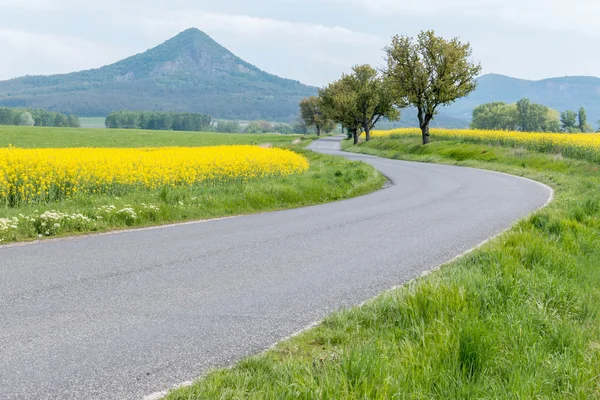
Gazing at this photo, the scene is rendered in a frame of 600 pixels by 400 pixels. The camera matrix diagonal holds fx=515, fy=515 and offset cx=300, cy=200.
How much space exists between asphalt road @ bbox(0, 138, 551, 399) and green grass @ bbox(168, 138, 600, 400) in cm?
55

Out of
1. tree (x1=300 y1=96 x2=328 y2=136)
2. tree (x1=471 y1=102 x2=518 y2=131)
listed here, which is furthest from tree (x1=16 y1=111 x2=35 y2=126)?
tree (x1=471 y1=102 x2=518 y2=131)

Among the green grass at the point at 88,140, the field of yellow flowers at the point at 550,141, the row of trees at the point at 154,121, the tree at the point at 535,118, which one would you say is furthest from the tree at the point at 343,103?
the row of trees at the point at 154,121

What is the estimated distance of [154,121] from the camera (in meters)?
186

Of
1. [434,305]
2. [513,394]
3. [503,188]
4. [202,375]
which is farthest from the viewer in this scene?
[503,188]

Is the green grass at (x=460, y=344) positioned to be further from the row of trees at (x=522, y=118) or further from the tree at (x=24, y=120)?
the tree at (x=24, y=120)

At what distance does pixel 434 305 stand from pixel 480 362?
114cm

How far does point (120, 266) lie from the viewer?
7547 millimetres

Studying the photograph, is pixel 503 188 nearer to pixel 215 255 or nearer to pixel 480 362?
pixel 215 255

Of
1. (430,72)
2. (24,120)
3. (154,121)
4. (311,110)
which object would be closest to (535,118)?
(311,110)

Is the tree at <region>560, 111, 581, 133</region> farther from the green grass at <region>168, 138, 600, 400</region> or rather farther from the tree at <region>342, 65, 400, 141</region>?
the green grass at <region>168, 138, 600, 400</region>

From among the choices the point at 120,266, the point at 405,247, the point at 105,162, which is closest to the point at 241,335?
the point at 120,266

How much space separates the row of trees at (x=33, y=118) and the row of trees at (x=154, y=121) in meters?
14.1

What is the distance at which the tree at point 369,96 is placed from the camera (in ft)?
213

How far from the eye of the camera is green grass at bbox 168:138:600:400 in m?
3.70
